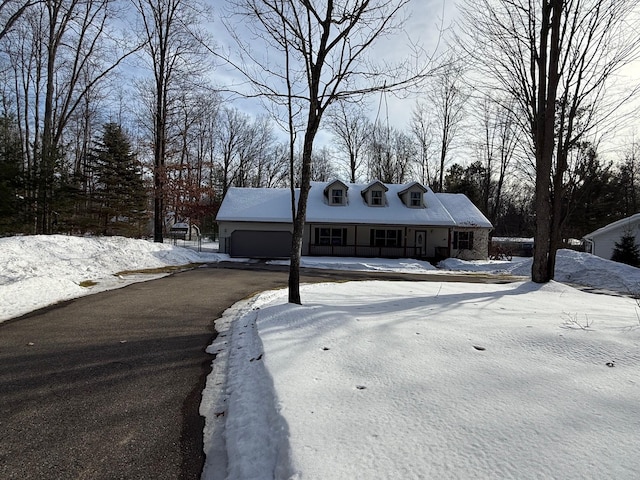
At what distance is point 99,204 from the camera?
24.9m

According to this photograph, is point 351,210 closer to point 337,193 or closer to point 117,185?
point 337,193

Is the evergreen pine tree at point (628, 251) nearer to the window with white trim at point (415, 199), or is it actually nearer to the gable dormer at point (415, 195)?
the gable dormer at point (415, 195)

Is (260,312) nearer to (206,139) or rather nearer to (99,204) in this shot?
(99,204)

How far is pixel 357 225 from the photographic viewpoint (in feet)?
83.0

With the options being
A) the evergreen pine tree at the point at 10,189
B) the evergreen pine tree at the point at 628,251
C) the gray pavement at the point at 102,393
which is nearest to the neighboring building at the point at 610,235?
the evergreen pine tree at the point at 628,251

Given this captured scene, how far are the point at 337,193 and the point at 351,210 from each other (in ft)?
6.39

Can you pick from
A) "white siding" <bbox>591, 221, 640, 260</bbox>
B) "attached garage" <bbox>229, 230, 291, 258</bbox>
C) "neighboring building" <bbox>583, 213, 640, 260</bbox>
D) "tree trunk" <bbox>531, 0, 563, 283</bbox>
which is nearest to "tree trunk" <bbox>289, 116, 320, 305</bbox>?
"tree trunk" <bbox>531, 0, 563, 283</bbox>

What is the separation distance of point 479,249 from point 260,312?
24.1m

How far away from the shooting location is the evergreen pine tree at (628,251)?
20062mm

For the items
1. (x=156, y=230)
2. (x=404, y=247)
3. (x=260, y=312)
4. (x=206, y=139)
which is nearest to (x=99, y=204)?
(x=156, y=230)

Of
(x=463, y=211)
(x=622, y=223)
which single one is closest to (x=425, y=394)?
(x=622, y=223)

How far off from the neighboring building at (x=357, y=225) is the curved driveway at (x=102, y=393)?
1811cm

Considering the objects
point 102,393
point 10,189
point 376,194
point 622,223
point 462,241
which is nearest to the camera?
point 102,393

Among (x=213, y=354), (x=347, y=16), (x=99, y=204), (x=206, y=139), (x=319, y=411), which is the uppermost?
(x=206, y=139)
